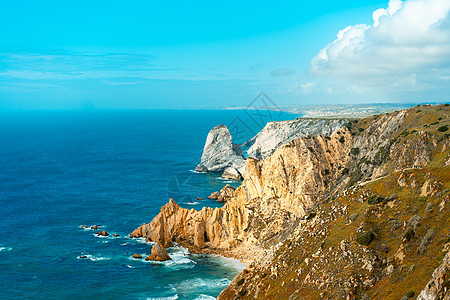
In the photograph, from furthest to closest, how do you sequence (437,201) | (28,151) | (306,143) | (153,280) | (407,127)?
(28,151), (306,143), (407,127), (153,280), (437,201)

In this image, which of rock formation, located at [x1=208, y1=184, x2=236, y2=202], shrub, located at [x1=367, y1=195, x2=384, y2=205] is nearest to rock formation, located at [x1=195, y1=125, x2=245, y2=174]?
rock formation, located at [x1=208, y1=184, x2=236, y2=202]

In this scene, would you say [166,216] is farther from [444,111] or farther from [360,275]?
[444,111]

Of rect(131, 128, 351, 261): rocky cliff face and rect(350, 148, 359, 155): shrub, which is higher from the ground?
rect(350, 148, 359, 155): shrub

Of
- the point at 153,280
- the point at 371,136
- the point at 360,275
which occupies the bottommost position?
the point at 153,280

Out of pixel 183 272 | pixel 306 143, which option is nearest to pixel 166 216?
pixel 183 272

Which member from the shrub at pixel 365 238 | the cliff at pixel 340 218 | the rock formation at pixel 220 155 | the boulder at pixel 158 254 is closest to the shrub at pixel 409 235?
the cliff at pixel 340 218

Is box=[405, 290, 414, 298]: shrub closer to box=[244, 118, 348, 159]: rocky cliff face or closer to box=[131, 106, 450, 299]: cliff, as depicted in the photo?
box=[131, 106, 450, 299]: cliff
